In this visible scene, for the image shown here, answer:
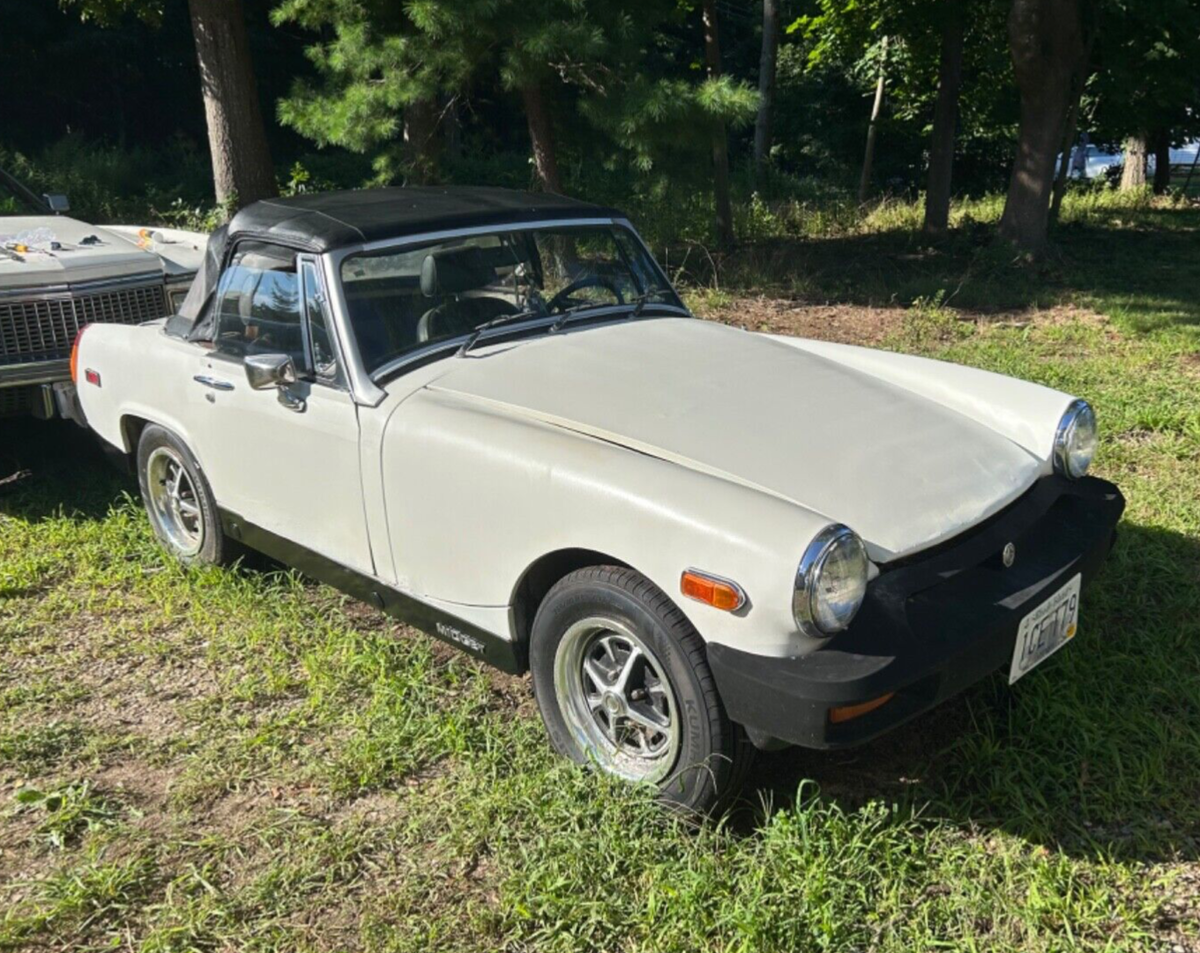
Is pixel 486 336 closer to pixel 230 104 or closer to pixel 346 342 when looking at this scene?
pixel 346 342

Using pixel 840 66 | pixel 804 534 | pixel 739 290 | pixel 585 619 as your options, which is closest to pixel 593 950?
pixel 585 619

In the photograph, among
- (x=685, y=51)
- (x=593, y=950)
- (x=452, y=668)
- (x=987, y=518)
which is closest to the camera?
(x=593, y=950)

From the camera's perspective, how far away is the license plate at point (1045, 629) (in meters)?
2.91

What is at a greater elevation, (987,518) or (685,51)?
(685,51)

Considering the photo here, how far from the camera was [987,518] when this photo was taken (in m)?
3.05

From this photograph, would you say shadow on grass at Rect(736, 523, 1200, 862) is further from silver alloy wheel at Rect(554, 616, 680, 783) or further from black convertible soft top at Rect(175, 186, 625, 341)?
black convertible soft top at Rect(175, 186, 625, 341)

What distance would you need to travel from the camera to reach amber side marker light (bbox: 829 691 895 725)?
2539mm

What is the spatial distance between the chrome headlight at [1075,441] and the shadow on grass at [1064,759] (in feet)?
2.15

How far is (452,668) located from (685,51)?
93.9ft

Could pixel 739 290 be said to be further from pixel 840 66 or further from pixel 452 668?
pixel 840 66

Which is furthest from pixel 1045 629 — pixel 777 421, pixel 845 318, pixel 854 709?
pixel 845 318

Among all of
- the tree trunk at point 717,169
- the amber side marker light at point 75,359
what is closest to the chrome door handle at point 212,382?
the amber side marker light at point 75,359

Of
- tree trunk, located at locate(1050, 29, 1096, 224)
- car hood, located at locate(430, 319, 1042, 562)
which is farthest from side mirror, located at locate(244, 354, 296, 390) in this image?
tree trunk, located at locate(1050, 29, 1096, 224)

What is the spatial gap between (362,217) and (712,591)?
208 centimetres
